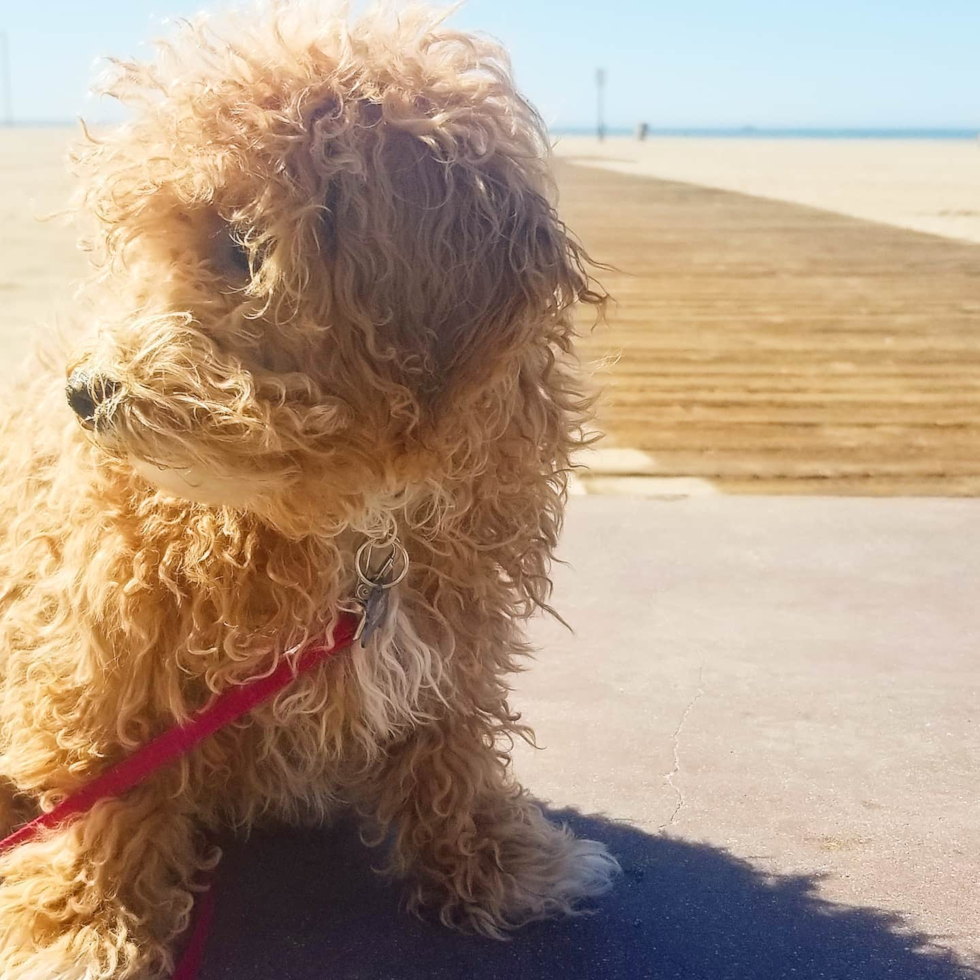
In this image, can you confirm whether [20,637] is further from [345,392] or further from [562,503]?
[562,503]

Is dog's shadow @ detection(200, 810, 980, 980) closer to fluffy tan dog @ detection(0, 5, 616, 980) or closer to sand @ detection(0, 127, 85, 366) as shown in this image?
fluffy tan dog @ detection(0, 5, 616, 980)

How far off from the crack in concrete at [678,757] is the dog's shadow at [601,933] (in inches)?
4.8

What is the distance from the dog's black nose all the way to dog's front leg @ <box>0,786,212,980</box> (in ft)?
2.30

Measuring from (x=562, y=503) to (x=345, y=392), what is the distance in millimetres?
580

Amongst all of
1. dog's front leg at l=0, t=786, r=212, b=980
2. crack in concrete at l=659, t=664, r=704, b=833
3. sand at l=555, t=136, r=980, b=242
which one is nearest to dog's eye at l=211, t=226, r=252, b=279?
dog's front leg at l=0, t=786, r=212, b=980

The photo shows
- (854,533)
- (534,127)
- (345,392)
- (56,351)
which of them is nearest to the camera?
(345,392)

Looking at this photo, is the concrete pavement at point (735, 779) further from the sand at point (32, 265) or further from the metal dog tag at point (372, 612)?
the sand at point (32, 265)

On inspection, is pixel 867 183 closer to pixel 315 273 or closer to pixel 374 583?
pixel 374 583

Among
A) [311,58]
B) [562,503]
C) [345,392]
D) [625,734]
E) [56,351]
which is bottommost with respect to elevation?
[625,734]

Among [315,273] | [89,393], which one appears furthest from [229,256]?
[89,393]

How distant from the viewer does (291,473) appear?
1.74 metres

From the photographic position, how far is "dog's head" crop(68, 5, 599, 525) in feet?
5.50

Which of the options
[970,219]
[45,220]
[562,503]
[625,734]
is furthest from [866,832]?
[970,219]

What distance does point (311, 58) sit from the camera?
1.78 m
